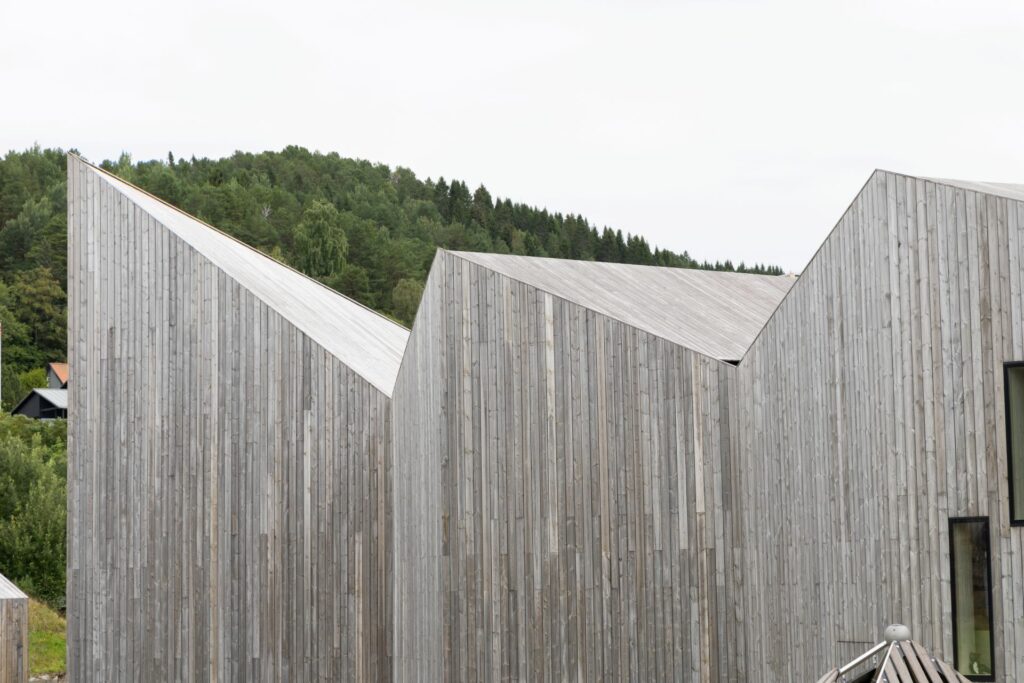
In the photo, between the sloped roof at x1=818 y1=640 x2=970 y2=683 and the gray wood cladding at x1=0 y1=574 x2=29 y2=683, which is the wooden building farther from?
the gray wood cladding at x1=0 y1=574 x2=29 y2=683

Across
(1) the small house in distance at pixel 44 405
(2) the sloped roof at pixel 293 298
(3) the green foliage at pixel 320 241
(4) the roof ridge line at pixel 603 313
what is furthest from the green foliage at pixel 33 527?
(3) the green foliage at pixel 320 241

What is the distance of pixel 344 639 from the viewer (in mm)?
16062

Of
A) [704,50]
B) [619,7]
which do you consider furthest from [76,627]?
[704,50]

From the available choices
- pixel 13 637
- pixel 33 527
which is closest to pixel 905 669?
pixel 13 637

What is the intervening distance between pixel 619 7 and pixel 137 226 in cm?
721

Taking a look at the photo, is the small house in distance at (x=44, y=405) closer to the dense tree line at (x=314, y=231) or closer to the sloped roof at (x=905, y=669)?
the dense tree line at (x=314, y=231)

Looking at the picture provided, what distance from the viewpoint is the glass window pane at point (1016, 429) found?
11.1 meters

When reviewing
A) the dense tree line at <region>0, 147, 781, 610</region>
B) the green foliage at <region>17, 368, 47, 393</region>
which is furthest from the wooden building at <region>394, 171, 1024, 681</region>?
the green foliage at <region>17, 368, 47, 393</region>

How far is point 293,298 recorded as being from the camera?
17875 mm

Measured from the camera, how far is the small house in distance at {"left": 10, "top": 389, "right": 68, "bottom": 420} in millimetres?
63062

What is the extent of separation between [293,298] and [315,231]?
55.3m

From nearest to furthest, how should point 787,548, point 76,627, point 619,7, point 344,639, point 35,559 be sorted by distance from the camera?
point 787,548, point 344,639, point 76,627, point 619,7, point 35,559

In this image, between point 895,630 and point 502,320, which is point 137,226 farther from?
point 895,630

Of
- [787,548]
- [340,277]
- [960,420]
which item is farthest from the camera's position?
[340,277]
